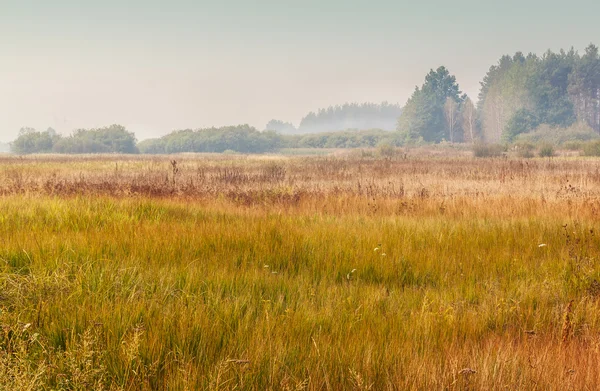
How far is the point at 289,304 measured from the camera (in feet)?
13.5

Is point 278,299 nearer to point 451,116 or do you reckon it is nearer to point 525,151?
point 525,151

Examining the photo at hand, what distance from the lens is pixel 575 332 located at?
13.3ft

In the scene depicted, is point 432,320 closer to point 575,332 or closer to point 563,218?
point 575,332

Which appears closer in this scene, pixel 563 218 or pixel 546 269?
pixel 546 269

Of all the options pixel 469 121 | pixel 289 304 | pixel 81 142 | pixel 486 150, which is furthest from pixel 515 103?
pixel 289 304

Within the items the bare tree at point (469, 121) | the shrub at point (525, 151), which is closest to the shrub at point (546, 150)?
the shrub at point (525, 151)

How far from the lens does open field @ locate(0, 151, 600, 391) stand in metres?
2.75

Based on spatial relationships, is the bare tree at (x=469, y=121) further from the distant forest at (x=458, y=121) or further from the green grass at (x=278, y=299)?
the green grass at (x=278, y=299)

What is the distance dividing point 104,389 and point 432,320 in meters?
2.44

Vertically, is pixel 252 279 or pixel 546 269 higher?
pixel 252 279

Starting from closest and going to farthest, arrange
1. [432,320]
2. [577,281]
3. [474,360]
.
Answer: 1. [474,360]
2. [432,320]
3. [577,281]

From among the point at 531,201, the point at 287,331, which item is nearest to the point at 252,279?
the point at 287,331

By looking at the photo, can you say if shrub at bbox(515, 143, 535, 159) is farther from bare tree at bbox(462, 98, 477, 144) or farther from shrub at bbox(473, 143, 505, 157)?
bare tree at bbox(462, 98, 477, 144)

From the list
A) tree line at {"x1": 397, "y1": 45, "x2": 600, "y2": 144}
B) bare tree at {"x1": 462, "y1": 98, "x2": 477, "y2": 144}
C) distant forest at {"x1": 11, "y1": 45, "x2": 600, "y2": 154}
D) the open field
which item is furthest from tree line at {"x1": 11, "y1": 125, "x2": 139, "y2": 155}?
the open field
